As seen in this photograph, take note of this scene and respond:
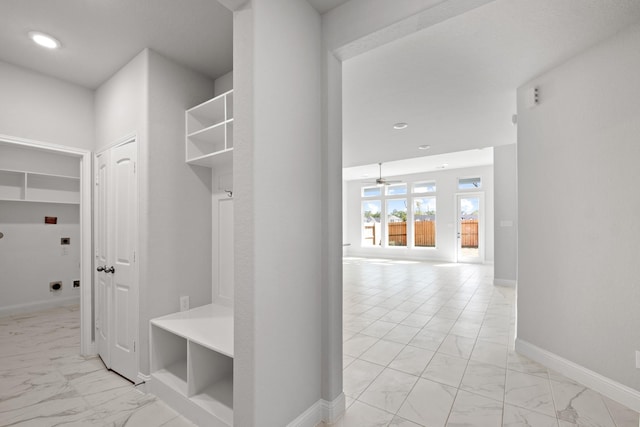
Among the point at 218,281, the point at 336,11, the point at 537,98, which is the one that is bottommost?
the point at 218,281

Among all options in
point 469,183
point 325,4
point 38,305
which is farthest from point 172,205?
point 469,183

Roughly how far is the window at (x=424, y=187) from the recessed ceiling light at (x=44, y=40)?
9.47m

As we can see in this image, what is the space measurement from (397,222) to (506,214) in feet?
16.4

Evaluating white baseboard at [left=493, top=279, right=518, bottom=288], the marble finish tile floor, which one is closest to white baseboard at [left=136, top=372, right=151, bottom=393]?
the marble finish tile floor

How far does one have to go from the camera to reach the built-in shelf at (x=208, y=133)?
2.41 metres

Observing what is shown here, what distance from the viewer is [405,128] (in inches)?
171

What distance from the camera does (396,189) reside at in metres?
10.6

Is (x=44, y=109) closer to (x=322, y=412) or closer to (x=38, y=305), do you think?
(x=38, y=305)

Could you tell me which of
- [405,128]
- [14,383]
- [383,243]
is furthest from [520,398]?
[383,243]

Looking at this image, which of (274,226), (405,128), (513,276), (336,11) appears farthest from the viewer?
(513,276)

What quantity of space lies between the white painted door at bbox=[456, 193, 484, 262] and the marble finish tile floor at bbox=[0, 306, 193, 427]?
9.03 m

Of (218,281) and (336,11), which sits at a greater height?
(336,11)

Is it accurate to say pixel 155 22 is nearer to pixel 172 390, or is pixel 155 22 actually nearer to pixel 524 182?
pixel 172 390

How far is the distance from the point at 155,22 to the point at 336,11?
A: 1353 mm
